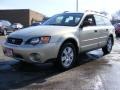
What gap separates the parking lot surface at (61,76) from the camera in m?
6.41

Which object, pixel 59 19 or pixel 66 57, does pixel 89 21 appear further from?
pixel 66 57

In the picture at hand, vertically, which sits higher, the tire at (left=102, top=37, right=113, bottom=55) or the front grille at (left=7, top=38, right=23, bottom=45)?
the front grille at (left=7, top=38, right=23, bottom=45)

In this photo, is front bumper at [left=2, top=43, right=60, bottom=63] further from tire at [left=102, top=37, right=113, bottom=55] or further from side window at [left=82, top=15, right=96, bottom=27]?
tire at [left=102, top=37, right=113, bottom=55]

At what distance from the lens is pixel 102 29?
34.1ft

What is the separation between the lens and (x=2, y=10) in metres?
57.8

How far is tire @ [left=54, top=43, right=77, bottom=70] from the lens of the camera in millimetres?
7887

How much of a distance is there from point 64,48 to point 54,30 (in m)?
0.57

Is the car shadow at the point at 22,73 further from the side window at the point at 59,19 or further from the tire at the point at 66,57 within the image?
the side window at the point at 59,19

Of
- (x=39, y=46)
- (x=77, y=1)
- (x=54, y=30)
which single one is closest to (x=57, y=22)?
(x=54, y=30)

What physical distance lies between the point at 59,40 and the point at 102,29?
309 centimetres

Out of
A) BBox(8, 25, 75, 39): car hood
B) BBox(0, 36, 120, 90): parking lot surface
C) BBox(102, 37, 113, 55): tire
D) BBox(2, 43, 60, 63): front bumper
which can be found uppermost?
BBox(8, 25, 75, 39): car hood

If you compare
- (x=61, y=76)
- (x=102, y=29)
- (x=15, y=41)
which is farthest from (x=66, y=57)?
(x=102, y=29)

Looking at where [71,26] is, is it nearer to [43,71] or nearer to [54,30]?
[54,30]

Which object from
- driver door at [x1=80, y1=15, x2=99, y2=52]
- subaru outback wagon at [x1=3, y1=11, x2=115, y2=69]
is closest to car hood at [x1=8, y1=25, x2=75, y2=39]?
subaru outback wagon at [x1=3, y1=11, x2=115, y2=69]
